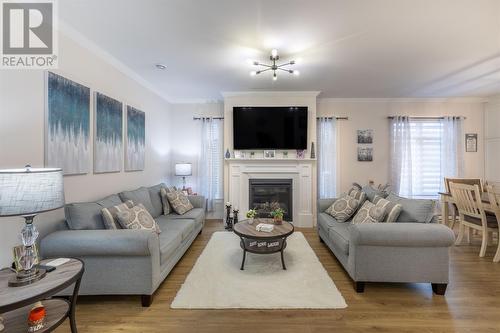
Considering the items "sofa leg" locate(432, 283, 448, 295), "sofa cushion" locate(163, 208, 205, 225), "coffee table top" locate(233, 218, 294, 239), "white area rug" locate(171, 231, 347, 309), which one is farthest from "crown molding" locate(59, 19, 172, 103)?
"sofa leg" locate(432, 283, 448, 295)

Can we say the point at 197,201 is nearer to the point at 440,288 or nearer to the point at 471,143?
the point at 440,288

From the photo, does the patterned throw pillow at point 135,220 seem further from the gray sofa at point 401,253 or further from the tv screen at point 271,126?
the tv screen at point 271,126

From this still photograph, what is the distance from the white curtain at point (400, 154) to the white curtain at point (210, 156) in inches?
151

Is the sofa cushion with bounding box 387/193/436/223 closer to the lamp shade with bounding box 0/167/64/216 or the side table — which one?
the side table

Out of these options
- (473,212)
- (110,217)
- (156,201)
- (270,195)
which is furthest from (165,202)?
(473,212)

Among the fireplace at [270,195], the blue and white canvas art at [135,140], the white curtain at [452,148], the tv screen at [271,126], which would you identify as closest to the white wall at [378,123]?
the white curtain at [452,148]

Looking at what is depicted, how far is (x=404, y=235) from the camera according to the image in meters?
2.31

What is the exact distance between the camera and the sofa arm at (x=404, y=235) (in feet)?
7.55

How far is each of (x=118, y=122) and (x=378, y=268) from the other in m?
3.80

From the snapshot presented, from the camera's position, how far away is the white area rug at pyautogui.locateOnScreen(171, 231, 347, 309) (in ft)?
7.29

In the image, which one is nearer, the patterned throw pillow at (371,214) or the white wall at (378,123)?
the patterned throw pillow at (371,214)

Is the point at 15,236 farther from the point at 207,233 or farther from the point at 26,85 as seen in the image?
the point at 207,233

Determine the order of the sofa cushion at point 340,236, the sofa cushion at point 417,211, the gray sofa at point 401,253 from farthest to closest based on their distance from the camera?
1. the sofa cushion at point 340,236
2. the sofa cushion at point 417,211
3. the gray sofa at point 401,253

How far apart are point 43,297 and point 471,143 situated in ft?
24.1
